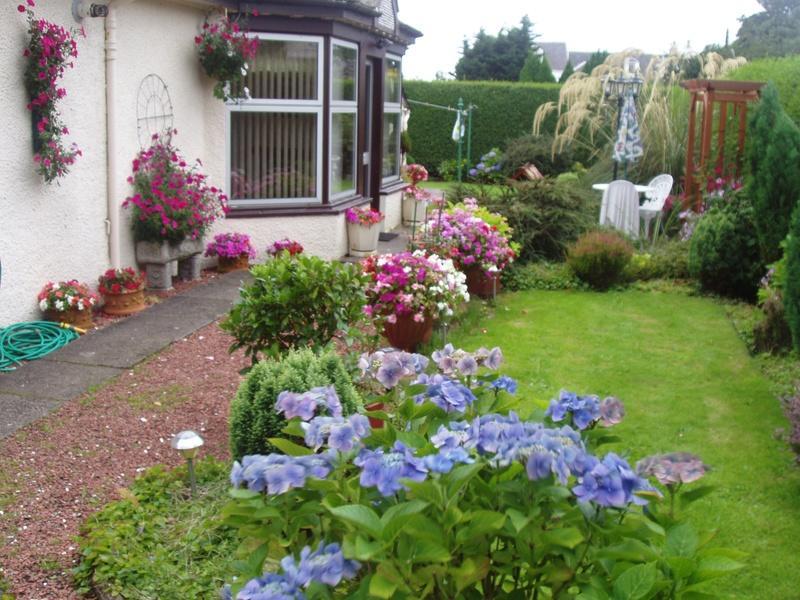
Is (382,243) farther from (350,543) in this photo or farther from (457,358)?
(350,543)

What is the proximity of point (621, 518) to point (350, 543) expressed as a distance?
68 cm

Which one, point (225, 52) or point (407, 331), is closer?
point (407, 331)

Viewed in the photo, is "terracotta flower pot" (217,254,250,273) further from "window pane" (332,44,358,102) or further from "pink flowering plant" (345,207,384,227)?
"window pane" (332,44,358,102)

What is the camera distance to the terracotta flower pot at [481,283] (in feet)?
31.6

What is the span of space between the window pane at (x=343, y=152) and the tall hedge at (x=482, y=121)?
1283 cm

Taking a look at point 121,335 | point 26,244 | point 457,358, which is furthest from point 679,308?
point 457,358

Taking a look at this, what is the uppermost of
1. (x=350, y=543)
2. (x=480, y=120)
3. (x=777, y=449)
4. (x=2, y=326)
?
(x=480, y=120)

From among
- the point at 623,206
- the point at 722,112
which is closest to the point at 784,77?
the point at 722,112

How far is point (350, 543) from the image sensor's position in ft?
6.65

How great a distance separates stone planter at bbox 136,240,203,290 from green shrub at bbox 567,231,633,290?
4.22 meters

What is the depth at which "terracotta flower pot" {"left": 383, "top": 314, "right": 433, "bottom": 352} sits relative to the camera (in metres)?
7.14

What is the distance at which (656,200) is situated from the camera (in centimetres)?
1291

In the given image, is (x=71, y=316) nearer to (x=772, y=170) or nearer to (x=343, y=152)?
(x=343, y=152)

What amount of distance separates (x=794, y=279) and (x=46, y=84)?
554 centimetres
